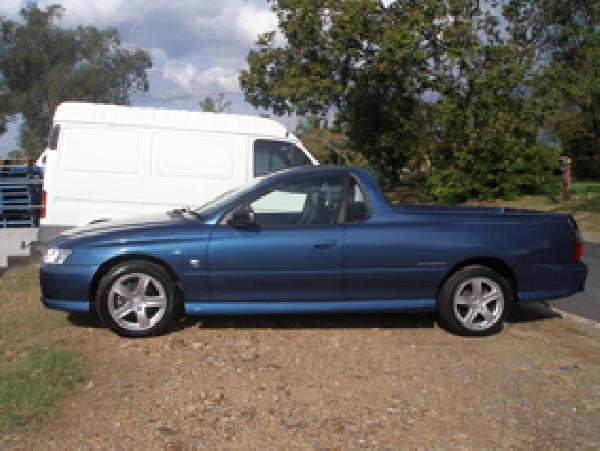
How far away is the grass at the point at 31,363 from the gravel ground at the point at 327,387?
12 cm

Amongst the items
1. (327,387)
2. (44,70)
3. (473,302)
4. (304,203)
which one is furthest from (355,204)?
(44,70)

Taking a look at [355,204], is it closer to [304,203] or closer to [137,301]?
[304,203]

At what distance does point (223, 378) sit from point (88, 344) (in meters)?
1.47

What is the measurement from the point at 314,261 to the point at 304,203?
673 mm

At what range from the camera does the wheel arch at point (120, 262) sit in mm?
5195

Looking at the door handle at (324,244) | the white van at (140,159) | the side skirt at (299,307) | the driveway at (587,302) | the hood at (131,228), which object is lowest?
the driveway at (587,302)

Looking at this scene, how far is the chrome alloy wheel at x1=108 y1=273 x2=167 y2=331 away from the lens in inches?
204

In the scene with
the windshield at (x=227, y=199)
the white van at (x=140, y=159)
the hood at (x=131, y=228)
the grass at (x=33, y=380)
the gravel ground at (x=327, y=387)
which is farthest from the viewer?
the white van at (x=140, y=159)

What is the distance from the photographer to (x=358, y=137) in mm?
29469

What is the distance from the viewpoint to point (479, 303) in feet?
17.8

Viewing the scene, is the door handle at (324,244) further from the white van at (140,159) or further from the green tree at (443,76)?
the green tree at (443,76)

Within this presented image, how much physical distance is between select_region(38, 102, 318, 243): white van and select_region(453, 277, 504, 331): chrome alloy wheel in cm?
420

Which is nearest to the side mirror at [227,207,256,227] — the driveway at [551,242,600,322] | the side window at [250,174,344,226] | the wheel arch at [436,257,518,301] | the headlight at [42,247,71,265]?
the side window at [250,174,344,226]

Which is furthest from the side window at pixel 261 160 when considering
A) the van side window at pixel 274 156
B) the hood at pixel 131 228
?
the hood at pixel 131 228
